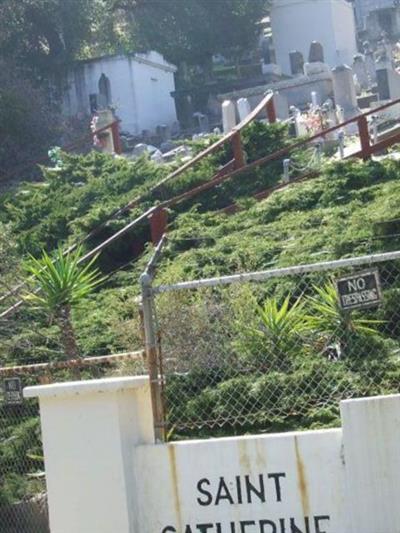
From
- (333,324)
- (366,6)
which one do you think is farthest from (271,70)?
(333,324)

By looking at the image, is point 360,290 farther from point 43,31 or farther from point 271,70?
point 271,70

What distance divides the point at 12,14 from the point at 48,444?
115 feet

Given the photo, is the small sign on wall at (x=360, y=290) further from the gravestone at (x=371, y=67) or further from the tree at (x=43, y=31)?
the tree at (x=43, y=31)

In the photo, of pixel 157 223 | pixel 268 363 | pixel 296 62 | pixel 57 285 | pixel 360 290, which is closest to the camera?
pixel 360 290

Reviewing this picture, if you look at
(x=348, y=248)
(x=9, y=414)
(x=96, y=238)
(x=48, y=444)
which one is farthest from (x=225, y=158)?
(x=48, y=444)

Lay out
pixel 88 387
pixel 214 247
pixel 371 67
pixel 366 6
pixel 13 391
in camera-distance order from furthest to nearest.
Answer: pixel 366 6
pixel 371 67
pixel 214 247
pixel 13 391
pixel 88 387

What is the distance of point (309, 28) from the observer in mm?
53719

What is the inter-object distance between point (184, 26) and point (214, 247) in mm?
36898

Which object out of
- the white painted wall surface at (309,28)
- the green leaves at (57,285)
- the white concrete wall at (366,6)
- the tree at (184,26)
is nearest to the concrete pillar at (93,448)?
the green leaves at (57,285)

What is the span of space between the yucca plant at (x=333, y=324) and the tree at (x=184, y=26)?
39864 mm

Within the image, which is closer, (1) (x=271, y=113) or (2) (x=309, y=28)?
(1) (x=271, y=113)

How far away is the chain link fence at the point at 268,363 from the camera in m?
9.22

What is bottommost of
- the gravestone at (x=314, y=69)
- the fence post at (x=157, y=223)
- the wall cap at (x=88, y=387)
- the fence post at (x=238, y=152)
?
the wall cap at (x=88, y=387)

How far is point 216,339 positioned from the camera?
9.54 metres
